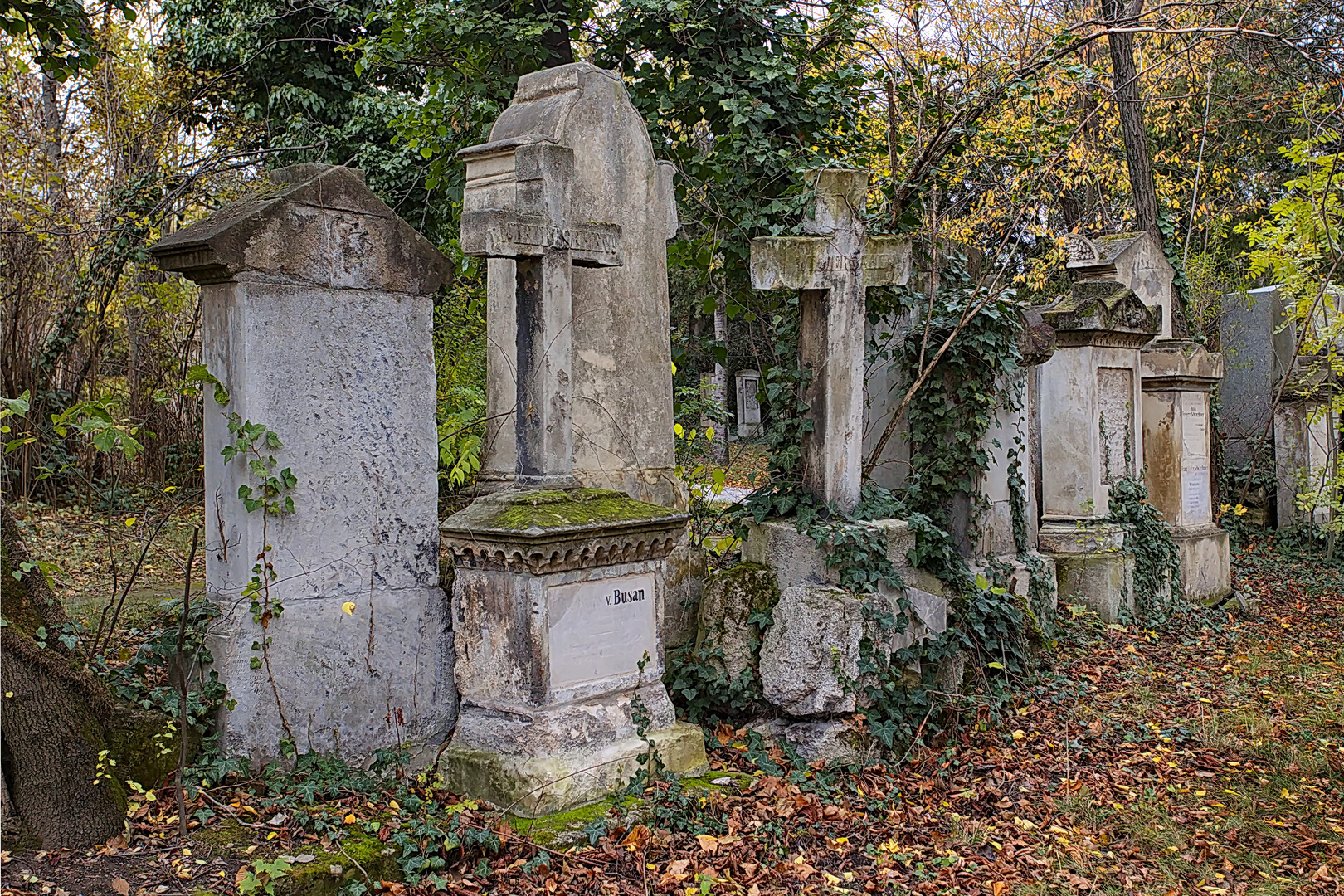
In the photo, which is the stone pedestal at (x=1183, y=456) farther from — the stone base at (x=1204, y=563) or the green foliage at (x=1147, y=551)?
the green foliage at (x=1147, y=551)

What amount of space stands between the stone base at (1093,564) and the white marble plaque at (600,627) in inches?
216

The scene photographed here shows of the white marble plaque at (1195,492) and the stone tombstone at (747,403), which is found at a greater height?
the stone tombstone at (747,403)

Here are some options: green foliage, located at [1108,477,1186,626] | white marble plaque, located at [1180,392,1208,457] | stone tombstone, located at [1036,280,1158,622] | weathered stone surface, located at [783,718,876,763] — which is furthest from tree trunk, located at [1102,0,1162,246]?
A: weathered stone surface, located at [783,718,876,763]

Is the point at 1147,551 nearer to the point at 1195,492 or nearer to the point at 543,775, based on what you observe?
the point at 1195,492

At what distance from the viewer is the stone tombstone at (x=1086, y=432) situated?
9289 mm

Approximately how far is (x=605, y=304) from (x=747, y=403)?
20.0 meters

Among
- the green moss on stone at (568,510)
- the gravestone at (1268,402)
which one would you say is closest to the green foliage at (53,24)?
the green moss on stone at (568,510)

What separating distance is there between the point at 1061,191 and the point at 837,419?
11.5 metres

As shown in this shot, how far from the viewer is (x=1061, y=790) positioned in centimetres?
540

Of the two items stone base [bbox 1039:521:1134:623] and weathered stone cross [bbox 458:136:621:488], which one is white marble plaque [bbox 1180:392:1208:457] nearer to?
stone base [bbox 1039:521:1134:623]

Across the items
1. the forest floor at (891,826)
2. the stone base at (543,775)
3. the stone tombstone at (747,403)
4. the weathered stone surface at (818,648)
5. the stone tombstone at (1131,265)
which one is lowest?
the forest floor at (891,826)

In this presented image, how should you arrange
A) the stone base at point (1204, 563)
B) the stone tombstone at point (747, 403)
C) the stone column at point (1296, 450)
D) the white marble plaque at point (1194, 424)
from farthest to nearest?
the stone tombstone at point (747, 403) → the stone column at point (1296, 450) → the white marble plaque at point (1194, 424) → the stone base at point (1204, 563)

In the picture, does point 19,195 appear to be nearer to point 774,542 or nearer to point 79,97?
point 79,97

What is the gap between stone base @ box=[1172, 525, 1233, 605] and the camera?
1018 centimetres
